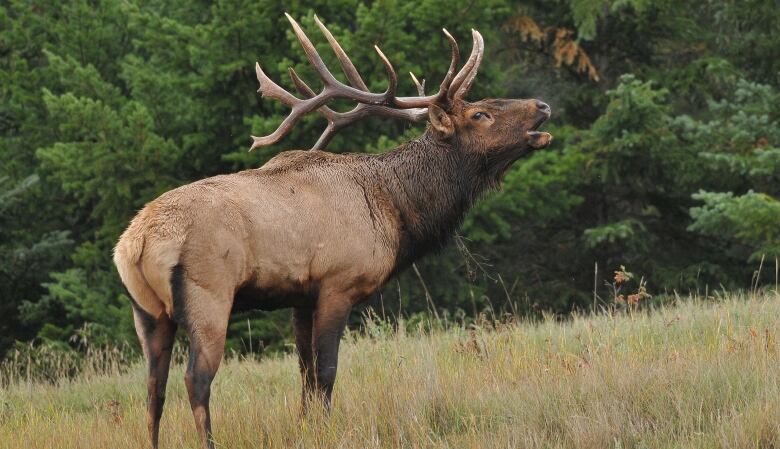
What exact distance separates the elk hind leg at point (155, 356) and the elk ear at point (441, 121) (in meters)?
2.29

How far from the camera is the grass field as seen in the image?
4922 mm

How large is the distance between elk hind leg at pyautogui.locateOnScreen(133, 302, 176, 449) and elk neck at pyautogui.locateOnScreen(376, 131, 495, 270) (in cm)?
157

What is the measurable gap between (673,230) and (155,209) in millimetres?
12535

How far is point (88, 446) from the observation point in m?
5.59

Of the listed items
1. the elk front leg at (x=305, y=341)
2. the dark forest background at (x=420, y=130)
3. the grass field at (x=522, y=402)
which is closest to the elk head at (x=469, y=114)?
the elk front leg at (x=305, y=341)

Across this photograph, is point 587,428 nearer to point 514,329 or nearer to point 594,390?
point 594,390

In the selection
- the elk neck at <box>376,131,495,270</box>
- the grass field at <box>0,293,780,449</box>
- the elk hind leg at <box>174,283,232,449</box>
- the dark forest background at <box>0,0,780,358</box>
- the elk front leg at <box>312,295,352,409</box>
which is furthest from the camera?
the dark forest background at <box>0,0,780,358</box>

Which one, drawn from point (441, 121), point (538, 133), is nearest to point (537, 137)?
point (538, 133)

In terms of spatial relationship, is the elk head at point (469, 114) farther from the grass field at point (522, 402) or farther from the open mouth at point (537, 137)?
the grass field at point (522, 402)

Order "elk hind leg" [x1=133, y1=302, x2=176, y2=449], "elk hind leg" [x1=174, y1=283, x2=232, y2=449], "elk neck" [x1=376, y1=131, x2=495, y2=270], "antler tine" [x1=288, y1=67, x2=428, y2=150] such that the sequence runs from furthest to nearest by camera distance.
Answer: "antler tine" [x1=288, y1=67, x2=428, y2=150] → "elk neck" [x1=376, y1=131, x2=495, y2=270] → "elk hind leg" [x1=133, y1=302, x2=176, y2=449] → "elk hind leg" [x1=174, y1=283, x2=232, y2=449]

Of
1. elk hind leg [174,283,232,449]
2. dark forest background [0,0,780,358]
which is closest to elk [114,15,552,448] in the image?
elk hind leg [174,283,232,449]

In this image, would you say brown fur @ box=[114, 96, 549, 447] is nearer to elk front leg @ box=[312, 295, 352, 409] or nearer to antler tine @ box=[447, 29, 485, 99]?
elk front leg @ box=[312, 295, 352, 409]

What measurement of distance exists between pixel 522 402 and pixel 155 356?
1.93m

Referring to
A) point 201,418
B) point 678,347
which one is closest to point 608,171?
point 678,347
